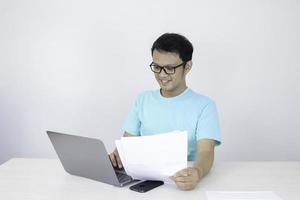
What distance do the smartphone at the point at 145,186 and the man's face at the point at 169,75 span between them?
57 cm

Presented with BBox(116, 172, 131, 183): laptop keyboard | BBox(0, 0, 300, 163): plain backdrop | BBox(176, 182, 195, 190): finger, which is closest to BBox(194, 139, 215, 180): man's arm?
BBox(176, 182, 195, 190): finger

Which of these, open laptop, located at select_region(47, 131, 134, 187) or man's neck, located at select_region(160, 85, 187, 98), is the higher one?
man's neck, located at select_region(160, 85, 187, 98)

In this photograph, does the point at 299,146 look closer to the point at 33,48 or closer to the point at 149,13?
the point at 149,13

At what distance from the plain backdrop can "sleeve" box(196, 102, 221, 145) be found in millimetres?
994

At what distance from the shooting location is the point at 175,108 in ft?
6.41

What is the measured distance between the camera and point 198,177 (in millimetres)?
1449

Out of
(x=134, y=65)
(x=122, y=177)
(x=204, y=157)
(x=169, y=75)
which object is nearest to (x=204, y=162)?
(x=204, y=157)

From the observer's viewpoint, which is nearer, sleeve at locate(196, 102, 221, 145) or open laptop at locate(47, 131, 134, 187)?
open laptop at locate(47, 131, 134, 187)

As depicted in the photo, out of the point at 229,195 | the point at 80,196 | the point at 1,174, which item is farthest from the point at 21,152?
the point at 229,195

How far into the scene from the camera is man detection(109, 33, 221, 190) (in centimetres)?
178

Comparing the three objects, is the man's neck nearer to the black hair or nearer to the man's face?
the man's face

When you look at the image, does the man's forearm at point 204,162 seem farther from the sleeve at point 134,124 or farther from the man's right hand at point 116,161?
the sleeve at point 134,124

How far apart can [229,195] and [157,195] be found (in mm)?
255

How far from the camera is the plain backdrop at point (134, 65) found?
279 cm
